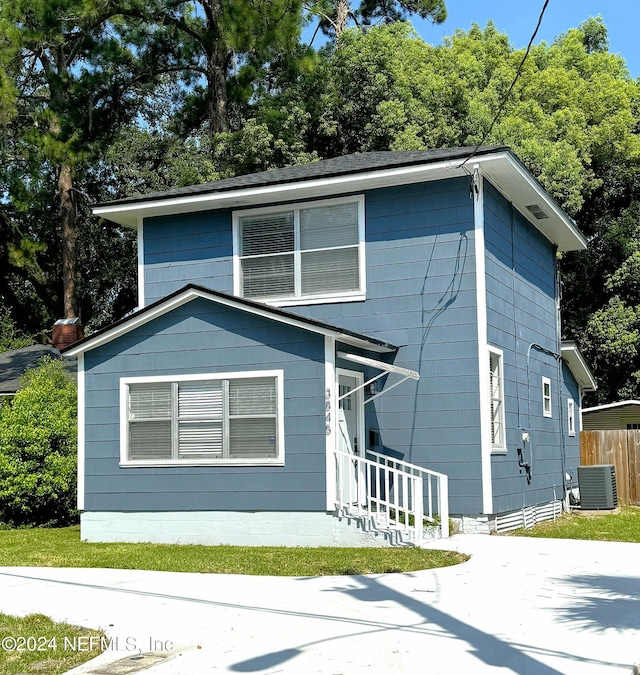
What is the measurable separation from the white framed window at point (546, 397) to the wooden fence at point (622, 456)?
3.06 meters

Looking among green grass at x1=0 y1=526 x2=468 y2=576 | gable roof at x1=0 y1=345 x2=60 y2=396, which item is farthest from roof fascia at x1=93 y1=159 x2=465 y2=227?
gable roof at x1=0 y1=345 x2=60 y2=396

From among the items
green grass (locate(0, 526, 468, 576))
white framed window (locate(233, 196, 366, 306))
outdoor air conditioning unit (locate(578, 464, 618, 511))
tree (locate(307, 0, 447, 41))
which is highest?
tree (locate(307, 0, 447, 41))

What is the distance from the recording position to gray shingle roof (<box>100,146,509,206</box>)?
44.7ft

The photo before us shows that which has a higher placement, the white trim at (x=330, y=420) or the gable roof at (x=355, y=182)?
the gable roof at (x=355, y=182)

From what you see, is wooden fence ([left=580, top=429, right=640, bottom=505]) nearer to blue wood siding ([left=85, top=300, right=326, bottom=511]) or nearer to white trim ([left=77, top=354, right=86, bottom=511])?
blue wood siding ([left=85, top=300, right=326, bottom=511])

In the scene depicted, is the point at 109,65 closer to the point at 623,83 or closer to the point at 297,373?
the point at 623,83

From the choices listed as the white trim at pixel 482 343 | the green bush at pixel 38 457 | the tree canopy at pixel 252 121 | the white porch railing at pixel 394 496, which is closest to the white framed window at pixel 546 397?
the white trim at pixel 482 343

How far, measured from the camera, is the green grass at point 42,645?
6.14 metres

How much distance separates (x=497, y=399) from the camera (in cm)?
1437

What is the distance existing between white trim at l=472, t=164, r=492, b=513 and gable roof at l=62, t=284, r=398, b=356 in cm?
138

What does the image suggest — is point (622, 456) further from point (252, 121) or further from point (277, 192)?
point (252, 121)

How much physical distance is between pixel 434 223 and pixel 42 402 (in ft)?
25.6

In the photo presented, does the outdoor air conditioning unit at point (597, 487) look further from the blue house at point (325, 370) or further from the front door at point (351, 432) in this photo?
the front door at point (351, 432)

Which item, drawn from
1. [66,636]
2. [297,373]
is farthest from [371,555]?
[66,636]
